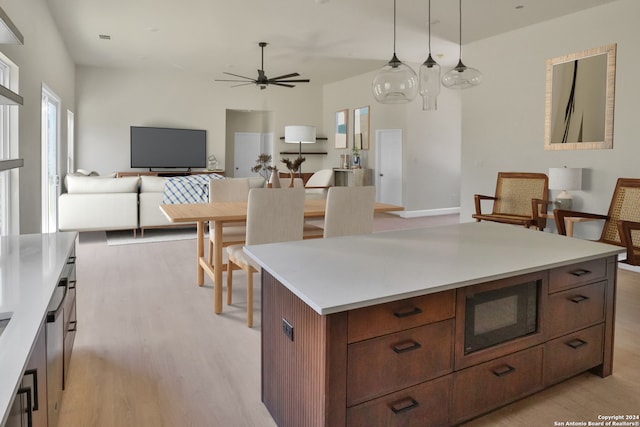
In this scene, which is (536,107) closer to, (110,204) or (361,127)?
(361,127)

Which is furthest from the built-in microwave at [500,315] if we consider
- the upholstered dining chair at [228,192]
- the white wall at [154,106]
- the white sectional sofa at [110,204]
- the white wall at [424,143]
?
the white wall at [154,106]

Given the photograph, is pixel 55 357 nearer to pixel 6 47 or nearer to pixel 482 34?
pixel 6 47

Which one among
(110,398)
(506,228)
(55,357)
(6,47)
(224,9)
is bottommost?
(110,398)

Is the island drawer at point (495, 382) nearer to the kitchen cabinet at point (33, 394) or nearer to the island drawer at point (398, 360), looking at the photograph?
the island drawer at point (398, 360)

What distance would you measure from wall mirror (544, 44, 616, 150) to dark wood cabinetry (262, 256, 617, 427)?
130 inches

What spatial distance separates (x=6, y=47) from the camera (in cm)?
327

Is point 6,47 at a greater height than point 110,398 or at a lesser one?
greater

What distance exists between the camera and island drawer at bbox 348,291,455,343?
1379mm

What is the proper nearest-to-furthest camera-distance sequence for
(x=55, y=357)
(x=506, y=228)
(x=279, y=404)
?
(x=55, y=357), (x=279, y=404), (x=506, y=228)

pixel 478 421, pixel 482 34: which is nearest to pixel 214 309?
pixel 478 421

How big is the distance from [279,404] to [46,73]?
4.95 meters

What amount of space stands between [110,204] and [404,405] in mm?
5041

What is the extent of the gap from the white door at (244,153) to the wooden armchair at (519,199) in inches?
250

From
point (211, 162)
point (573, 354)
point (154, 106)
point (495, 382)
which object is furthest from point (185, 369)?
point (154, 106)
